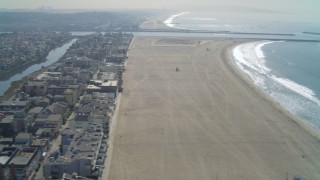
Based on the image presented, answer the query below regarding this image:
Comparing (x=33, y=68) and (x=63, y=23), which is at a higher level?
(x=63, y=23)

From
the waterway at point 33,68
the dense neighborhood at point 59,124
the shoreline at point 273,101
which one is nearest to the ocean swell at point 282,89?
the shoreline at point 273,101

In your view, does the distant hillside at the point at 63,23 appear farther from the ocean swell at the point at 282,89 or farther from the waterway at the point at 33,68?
the ocean swell at the point at 282,89

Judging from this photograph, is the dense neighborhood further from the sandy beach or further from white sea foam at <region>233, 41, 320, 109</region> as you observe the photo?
white sea foam at <region>233, 41, 320, 109</region>

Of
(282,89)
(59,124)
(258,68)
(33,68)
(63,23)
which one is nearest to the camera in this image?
(59,124)

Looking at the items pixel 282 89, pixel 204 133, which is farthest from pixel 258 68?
pixel 204 133

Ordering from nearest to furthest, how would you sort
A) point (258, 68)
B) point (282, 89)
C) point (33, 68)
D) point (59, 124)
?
point (59, 124), point (282, 89), point (33, 68), point (258, 68)

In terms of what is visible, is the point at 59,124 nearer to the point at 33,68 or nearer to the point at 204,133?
the point at 204,133

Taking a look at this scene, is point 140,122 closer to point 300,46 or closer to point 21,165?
point 21,165
